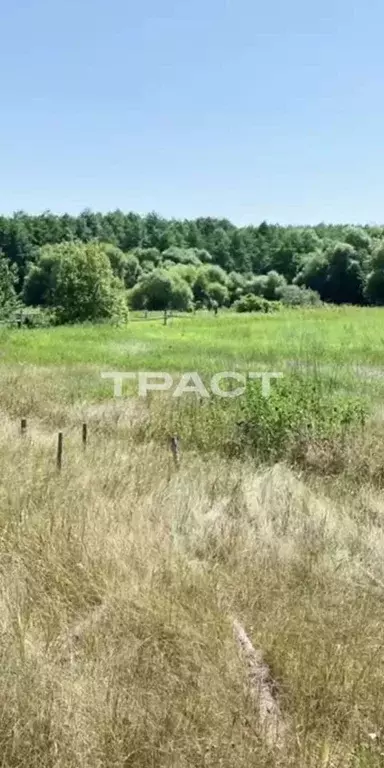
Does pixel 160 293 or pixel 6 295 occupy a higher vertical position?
pixel 160 293

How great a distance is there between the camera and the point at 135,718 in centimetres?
178

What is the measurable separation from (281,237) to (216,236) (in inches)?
359

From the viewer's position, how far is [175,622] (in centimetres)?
229

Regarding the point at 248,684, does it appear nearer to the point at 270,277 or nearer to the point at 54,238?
the point at 270,277

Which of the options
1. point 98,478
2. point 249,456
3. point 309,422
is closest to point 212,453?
point 249,456

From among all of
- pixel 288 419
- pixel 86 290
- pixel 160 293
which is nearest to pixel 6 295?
pixel 86 290

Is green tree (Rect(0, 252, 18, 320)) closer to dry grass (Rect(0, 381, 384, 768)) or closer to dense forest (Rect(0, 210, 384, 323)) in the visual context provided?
dense forest (Rect(0, 210, 384, 323))

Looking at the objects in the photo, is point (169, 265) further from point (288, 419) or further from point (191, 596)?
point (191, 596)

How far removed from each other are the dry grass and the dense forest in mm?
31255

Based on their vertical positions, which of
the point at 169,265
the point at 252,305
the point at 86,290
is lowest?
the point at 252,305

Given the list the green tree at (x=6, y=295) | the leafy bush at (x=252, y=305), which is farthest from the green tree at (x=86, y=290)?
the leafy bush at (x=252, y=305)

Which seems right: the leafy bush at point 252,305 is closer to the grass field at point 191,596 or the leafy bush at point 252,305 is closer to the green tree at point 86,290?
the green tree at point 86,290

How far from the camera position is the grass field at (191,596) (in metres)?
1.75

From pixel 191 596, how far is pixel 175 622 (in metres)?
0.20
